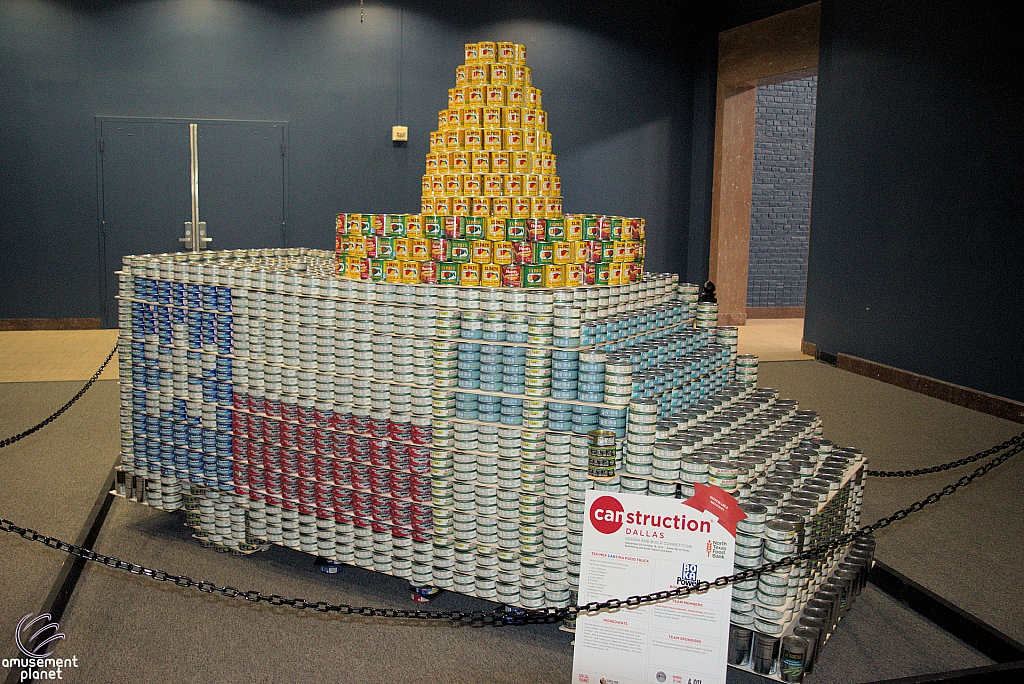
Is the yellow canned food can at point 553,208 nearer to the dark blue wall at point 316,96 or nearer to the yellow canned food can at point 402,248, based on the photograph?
the yellow canned food can at point 402,248

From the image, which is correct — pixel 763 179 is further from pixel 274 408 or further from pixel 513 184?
pixel 274 408

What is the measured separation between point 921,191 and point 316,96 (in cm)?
693

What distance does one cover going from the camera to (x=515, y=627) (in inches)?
147

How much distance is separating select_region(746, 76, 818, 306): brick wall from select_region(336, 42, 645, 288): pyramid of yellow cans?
851cm

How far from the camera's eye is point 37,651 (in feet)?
11.2

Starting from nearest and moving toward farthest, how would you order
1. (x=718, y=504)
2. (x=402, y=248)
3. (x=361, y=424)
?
(x=718, y=504)
(x=361, y=424)
(x=402, y=248)

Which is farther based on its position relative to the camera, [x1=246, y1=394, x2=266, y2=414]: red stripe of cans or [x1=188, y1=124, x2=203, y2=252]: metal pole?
[x1=188, y1=124, x2=203, y2=252]: metal pole

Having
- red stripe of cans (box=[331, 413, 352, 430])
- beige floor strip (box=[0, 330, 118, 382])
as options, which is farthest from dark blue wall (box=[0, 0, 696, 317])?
red stripe of cans (box=[331, 413, 352, 430])

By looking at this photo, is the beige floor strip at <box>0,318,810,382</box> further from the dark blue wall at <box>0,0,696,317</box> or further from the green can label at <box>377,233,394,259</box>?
the green can label at <box>377,233,394,259</box>

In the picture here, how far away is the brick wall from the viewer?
506 inches

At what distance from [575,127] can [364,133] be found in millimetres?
2745

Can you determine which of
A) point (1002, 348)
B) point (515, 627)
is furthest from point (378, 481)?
point (1002, 348)

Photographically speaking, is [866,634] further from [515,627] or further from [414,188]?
[414,188]

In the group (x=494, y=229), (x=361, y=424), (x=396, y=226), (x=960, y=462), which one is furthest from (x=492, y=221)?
(x=960, y=462)
